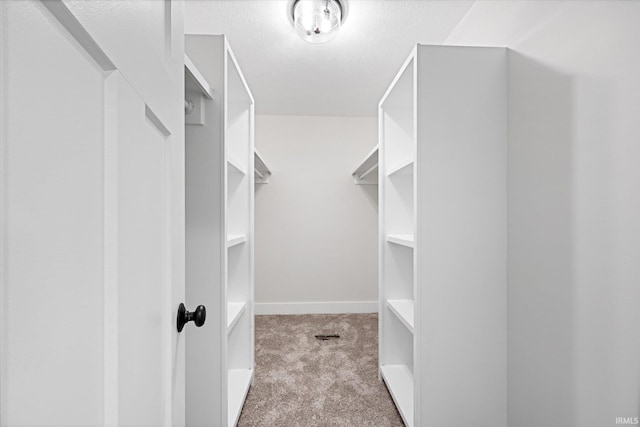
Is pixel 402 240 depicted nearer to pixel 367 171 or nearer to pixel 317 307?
pixel 367 171

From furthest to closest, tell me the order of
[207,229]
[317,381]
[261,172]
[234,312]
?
[261,172], [317,381], [234,312], [207,229]

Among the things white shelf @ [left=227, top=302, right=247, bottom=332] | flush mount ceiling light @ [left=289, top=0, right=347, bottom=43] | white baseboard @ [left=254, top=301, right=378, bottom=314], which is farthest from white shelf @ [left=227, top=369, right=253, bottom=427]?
flush mount ceiling light @ [left=289, top=0, right=347, bottom=43]

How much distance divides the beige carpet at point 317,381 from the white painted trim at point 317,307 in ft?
1.71

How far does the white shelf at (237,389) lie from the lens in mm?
1666

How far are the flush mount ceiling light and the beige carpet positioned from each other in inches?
82.9

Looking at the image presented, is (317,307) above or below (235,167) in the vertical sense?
below

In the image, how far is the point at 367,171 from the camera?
3412mm

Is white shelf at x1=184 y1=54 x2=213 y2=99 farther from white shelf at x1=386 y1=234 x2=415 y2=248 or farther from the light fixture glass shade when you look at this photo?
white shelf at x1=386 y1=234 x2=415 y2=248

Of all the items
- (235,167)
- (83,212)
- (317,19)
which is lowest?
(83,212)

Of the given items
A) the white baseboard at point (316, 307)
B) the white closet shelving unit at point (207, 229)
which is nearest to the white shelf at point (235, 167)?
the white closet shelving unit at point (207, 229)

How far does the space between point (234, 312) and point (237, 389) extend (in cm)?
45

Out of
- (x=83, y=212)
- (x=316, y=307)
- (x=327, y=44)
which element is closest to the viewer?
(x=83, y=212)

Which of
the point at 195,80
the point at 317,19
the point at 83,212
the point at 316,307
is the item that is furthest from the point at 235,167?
the point at 316,307

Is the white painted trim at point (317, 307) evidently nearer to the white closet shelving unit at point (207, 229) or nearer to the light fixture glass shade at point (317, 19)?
the white closet shelving unit at point (207, 229)
